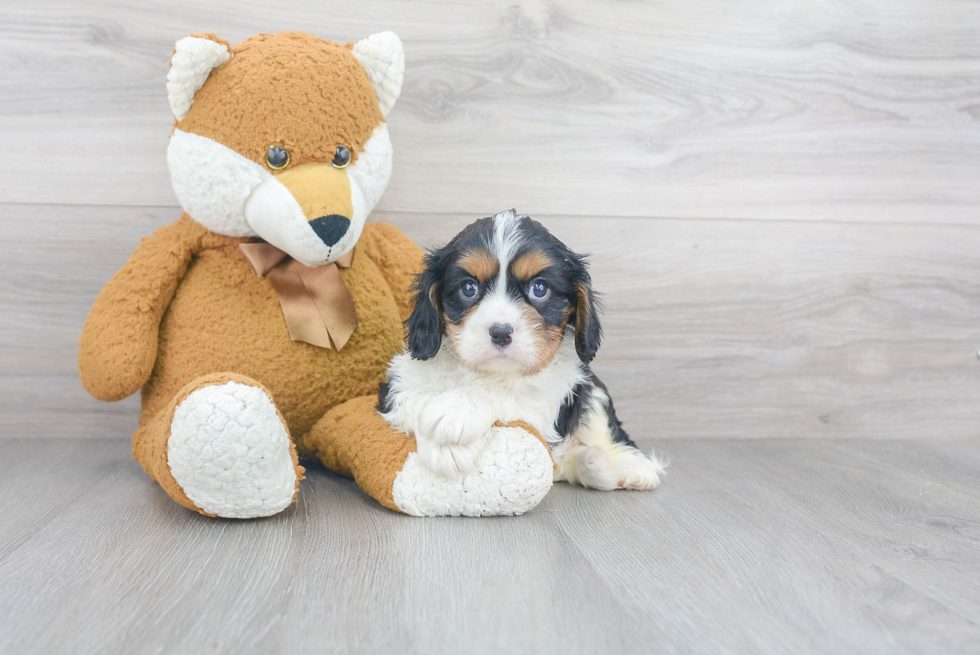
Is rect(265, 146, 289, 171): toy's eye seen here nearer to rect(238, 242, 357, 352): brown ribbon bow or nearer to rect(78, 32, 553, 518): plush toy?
rect(78, 32, 553, 518): plush toy

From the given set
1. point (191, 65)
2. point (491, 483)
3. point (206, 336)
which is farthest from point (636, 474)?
point (191, 65)

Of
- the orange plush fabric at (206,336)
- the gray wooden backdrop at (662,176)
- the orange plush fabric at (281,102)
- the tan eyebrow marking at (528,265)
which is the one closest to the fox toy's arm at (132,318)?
the orange plush fabric at (206,336)

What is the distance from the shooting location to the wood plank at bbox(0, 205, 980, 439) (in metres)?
2.11

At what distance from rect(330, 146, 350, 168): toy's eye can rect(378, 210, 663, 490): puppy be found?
0.30 m

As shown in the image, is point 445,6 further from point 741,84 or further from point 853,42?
point 853,42

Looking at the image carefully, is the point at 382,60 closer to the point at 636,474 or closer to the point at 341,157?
the point at 341,157

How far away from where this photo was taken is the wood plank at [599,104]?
6.41ft

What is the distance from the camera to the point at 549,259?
4.75 ft

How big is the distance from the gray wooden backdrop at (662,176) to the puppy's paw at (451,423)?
822 millimetres

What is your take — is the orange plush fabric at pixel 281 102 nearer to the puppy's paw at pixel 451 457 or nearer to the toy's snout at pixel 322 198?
the toy's snout at pixel 322 198

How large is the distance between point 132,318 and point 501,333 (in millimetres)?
822

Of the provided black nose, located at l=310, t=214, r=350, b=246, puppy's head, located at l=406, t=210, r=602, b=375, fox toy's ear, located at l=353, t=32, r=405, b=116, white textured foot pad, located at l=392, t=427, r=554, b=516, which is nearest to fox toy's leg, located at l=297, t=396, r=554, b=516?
white textured foot pad, located at l=392, t=427, r=554, b=516

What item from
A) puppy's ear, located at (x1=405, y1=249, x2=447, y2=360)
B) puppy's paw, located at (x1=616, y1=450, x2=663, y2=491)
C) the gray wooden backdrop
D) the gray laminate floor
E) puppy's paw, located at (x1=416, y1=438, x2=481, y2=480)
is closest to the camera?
the gray laminate floor

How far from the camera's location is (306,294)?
1.66m
